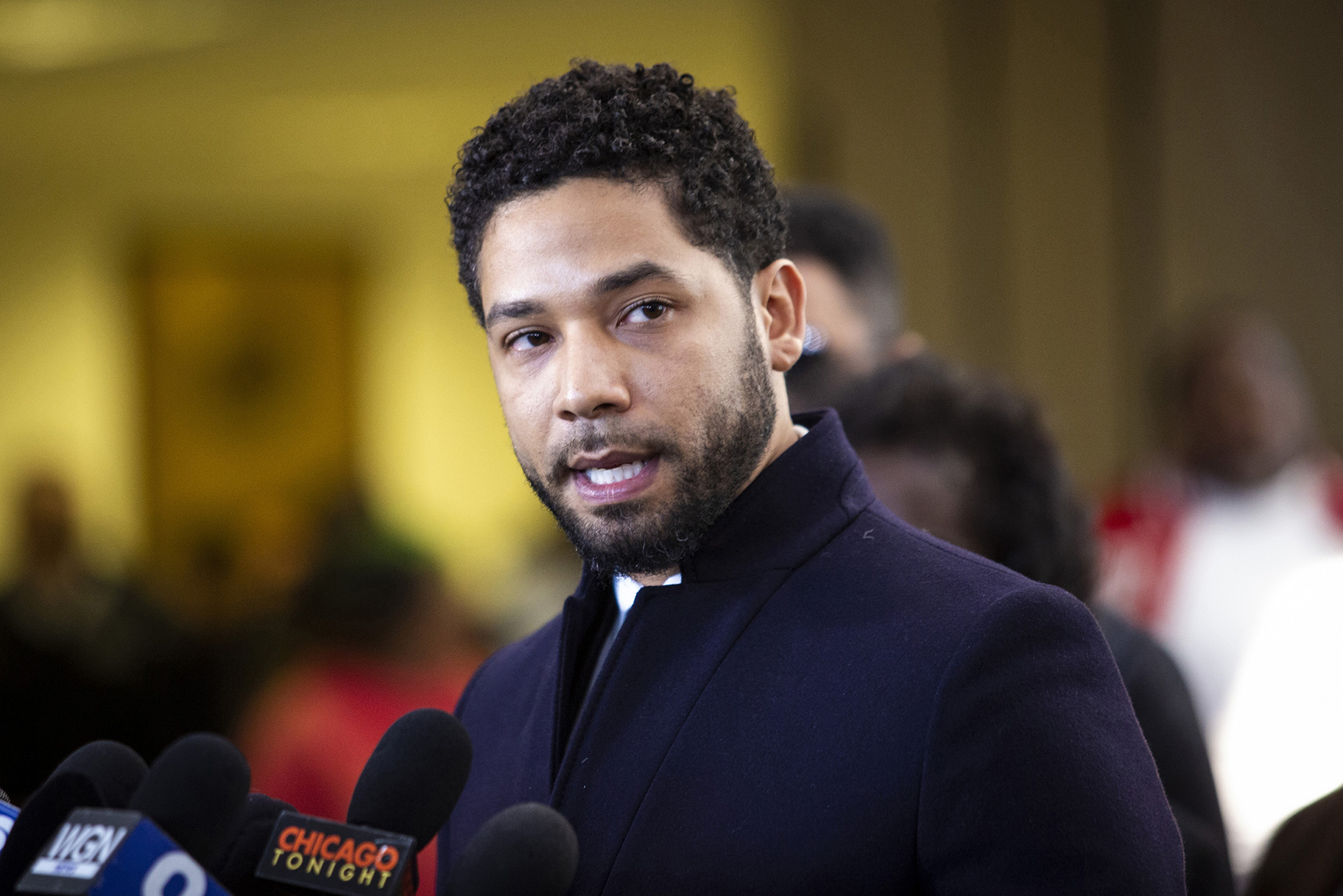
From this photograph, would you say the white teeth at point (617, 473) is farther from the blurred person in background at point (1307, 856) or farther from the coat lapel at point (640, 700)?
the blurred person in background at point (1307, 856)

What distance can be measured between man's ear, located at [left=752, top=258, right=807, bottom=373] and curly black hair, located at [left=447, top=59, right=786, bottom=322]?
14 millimetres

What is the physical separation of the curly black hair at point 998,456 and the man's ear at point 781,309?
530mm

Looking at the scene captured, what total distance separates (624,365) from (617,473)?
8 cm

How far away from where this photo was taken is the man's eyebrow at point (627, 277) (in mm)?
992

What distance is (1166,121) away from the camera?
4289 millimetres

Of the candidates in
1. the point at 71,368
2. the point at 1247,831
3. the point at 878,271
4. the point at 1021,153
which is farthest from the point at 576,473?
the point at 71,368

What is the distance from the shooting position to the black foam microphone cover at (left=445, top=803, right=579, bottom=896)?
78cm

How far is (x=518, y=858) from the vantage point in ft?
2.60

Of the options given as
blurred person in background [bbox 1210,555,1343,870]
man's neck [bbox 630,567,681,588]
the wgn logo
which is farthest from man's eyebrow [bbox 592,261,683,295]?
blurred person in background [bbox 1210,555,1343,870]

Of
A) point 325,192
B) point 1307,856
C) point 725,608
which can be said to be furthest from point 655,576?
point 325,192

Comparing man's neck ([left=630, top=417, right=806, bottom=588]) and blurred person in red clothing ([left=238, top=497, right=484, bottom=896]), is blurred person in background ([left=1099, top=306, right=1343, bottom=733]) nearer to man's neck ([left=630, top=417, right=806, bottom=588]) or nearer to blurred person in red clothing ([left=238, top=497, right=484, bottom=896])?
blurred person in red clothing ([left=238, top=497, right=484, bottom=896])

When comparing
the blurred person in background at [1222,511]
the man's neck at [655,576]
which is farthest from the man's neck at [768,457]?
the blurred person in background at [1222,511]

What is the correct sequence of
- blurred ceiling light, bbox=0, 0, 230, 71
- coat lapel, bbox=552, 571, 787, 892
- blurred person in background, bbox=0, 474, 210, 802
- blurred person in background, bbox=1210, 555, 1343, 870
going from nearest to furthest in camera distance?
1. coat lapel, bbox=552, 571, 787, 892
2. blurred person in background, bbox=1210, 555, 1343, 870
3. blurred person in background, bbox=0, 474, 210, 802
4. blurred ceiling light, bbox=0, 0, 230, 71

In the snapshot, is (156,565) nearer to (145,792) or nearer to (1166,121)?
(1166,121)
